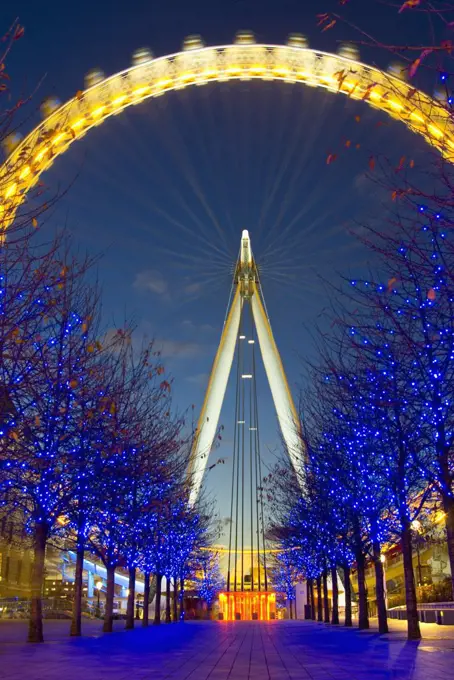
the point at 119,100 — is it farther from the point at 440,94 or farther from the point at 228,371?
the point at 228,371

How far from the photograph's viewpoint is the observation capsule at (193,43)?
26688 millimetres

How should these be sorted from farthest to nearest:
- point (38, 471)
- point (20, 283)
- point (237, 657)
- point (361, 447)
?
point (361, 447)
point (38, 471)
point (237, 657)
point (20, 283)

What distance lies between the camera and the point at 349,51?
24.3 m

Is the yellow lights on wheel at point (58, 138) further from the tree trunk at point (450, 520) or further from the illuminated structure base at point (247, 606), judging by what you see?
the illuminated structure base at point (247, 606)

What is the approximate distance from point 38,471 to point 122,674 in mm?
7707

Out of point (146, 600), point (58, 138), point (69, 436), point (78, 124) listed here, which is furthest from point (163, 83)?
point (146, 600)

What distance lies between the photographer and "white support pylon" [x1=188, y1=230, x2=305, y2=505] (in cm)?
4600

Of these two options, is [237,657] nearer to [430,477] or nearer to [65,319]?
[430,477]

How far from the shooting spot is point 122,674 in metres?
10.2

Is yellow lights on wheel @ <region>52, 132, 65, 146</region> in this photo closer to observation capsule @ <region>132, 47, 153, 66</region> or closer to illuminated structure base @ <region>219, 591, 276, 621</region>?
observation capsule @ <region>132, 47, 153, 66</region>

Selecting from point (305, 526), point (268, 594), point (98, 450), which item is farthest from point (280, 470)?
point (268, 594)

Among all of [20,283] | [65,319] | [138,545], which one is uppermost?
[65,319]

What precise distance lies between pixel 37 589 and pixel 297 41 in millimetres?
21589

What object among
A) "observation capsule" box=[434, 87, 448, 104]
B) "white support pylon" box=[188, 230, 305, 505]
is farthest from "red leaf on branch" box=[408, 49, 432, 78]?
"white support pylon" box=[188, 230, 305, 505]
